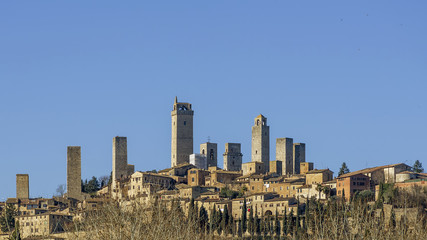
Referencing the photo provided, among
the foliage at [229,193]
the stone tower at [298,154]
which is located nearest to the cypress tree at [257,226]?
the foliage at [229,193]

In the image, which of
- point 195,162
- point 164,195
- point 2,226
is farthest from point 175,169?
point 2,226

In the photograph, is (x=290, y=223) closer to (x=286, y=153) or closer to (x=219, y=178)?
(x=219, y=178)

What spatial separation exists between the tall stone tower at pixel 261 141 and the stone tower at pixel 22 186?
78.2ft

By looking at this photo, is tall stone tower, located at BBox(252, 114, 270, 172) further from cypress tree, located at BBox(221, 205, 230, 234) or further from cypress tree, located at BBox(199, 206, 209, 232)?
cypress tree, located at BBox(221, 205, 230, 234)

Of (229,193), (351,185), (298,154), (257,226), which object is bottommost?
(257,226)

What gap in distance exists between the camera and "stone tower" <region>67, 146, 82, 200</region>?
9719 cm

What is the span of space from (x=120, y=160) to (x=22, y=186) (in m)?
10.3

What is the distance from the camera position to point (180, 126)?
108812 mm

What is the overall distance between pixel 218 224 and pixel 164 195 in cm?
1149

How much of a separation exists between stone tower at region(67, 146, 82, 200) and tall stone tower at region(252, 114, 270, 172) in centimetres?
1852

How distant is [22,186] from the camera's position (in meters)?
98.4

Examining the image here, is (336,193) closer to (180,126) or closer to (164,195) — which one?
(164,195)

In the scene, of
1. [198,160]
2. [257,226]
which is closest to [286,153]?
[198,160]

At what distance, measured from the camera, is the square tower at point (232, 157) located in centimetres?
10488
